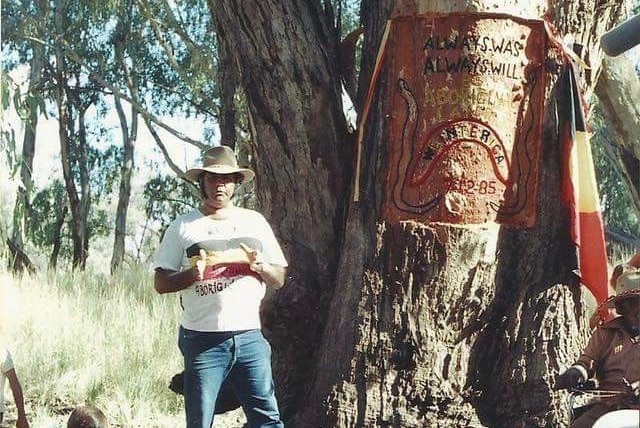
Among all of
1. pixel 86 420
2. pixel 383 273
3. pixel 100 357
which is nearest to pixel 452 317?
pixel 383 273

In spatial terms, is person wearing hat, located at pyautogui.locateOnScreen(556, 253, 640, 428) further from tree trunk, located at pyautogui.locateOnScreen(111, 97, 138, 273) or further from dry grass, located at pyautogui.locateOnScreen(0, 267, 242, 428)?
tree trunk, located at pyautogui.locateOnScreen(111, 97, 138, 273)

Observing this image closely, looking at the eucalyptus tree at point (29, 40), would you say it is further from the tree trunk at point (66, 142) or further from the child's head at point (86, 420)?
the child's head at point (86, 420)

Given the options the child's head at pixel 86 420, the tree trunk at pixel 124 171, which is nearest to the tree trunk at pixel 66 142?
the tree trunk at pixel 124 171

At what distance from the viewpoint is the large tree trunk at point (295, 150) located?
5.43 metres

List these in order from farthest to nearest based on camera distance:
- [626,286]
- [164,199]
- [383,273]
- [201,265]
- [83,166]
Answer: [164,199]
[83,166]
[383,273]
[626,286]
[201,265]

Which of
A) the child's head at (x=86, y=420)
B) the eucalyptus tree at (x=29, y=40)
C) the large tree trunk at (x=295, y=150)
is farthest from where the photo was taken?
the eucalyptus tree at (x=29, y=40)

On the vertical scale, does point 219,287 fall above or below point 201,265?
below

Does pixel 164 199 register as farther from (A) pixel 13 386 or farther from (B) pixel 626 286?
(B) pixel 626 286

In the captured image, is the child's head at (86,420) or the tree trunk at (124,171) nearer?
the child's head at (86,420)

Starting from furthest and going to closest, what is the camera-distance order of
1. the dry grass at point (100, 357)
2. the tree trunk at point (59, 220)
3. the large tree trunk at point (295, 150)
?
the tree trunk at point (59, 220), the dry grass at point (100, 357), the large tree trunk at point (295, 150)

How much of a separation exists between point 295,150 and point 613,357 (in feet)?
6.16

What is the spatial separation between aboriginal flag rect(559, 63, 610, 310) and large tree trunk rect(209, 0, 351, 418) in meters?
1.13

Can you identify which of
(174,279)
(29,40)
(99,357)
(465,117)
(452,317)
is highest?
(29,40)

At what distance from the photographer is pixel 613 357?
4758 millimetres
